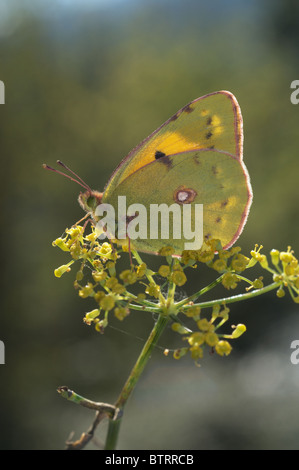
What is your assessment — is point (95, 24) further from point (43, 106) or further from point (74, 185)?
point (74, 185)

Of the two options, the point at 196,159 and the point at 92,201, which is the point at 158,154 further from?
the point at 92,201

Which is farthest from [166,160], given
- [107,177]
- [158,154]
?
[107,177]

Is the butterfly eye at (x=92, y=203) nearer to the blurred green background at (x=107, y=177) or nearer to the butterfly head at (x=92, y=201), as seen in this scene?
the butterfly head at (x=92, y=201)

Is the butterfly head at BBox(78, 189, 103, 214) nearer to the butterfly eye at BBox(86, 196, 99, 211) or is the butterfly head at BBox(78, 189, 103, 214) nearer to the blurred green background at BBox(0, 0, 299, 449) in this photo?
the butterfly eye at BBox(86, 196, 99, 211)

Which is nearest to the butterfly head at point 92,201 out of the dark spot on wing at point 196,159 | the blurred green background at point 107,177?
the dark spot on wing at point 196,159
